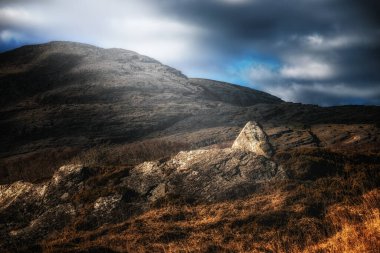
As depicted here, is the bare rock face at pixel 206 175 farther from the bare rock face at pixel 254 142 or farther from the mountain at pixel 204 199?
the bare rock face at pixel 254 142

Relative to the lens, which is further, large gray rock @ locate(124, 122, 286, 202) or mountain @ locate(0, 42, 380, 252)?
large gray rock @ locate(124, 122, 286, 202)

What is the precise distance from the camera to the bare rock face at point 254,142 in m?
19.5

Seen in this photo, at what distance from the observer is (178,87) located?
8275 cm

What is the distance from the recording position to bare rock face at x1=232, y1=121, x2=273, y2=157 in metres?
19.5

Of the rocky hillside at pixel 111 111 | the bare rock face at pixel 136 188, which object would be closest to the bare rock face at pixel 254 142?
the bare rock face at pixel 136 188

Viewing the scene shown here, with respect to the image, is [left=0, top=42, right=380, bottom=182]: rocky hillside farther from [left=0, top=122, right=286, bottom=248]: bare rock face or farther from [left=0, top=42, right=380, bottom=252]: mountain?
[left=0, top=122, right=286, bottom=248]: bare rock face

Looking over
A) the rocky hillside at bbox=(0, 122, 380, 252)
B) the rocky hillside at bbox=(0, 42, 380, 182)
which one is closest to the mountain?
the rocky hillside at bbox=(0, 122, 380, 252)

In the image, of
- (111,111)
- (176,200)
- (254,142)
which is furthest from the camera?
(111,111)

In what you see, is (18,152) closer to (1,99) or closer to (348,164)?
(1,99)

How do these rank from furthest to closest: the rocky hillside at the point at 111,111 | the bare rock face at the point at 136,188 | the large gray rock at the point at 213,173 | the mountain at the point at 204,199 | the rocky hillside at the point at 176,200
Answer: the rocky hillside at the point at 111,111 < the large gray rock at the point at 213,173 < the bare rock face at the point at 136,188 < the rocky hillside at the point at 176,200 < the mountain at the point at 204,199

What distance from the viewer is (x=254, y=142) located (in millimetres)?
20016

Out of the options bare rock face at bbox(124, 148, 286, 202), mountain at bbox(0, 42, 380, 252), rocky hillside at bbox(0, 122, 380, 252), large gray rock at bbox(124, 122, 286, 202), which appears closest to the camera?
mountain at bbox(0, 42, 380, 252)

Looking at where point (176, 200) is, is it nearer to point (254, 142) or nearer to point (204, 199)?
point (204, 199)

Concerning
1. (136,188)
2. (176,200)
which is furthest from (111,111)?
(176,200)
